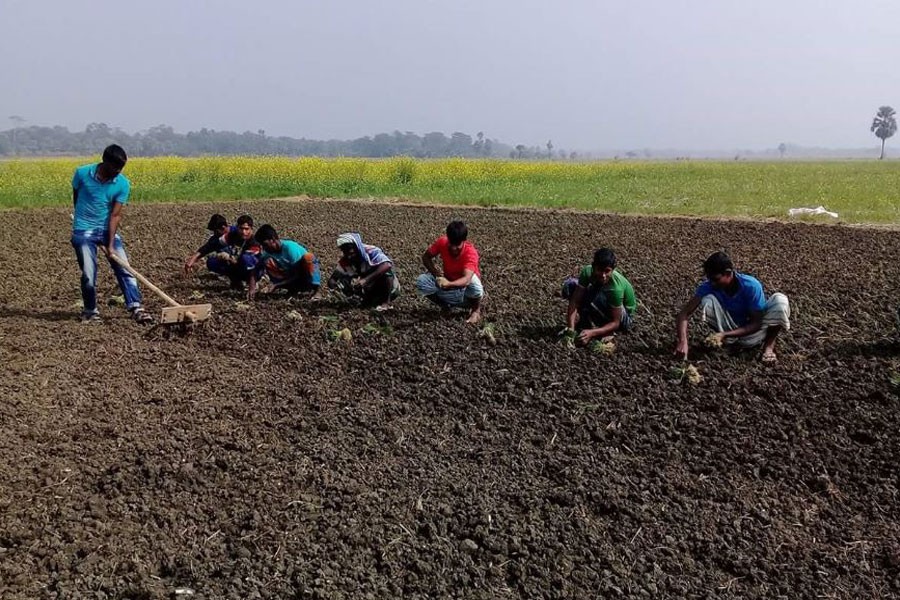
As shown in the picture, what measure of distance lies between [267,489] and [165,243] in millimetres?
8895

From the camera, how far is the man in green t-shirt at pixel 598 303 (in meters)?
5.78

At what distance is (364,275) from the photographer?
23.3 ft

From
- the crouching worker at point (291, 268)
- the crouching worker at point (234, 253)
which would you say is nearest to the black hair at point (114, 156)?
the crouching worker at point (234, 253)

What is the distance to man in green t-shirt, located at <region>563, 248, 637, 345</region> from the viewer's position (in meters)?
5.78

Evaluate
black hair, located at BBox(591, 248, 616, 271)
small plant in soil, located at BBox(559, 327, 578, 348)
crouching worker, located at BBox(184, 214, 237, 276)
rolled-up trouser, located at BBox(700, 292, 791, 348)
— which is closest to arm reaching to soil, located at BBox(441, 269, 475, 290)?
small plant in soil, located at BBox(559, 327, 578, 348)

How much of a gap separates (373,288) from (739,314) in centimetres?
353

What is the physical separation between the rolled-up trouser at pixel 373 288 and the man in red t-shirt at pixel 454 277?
0.47 meters

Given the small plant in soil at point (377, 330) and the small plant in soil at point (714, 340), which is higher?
the small plant in soil at point (714, 340)

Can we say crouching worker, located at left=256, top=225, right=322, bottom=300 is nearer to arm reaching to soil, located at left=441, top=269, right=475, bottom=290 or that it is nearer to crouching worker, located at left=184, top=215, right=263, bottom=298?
crouching worker, located at left=184, top=215, right=263, bottom=298

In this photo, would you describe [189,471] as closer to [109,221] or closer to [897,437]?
[109,221]

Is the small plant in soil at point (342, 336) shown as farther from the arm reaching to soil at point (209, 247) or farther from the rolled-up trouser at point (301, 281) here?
the arm reaching to soil at point (209, 247)

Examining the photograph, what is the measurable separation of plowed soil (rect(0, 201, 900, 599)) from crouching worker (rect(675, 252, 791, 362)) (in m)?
0.22

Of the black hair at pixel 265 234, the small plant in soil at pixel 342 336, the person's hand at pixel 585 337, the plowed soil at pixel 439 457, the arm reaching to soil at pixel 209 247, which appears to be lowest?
the plowed soil at pixel 439 457

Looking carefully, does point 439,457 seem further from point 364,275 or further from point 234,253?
point 234,253
